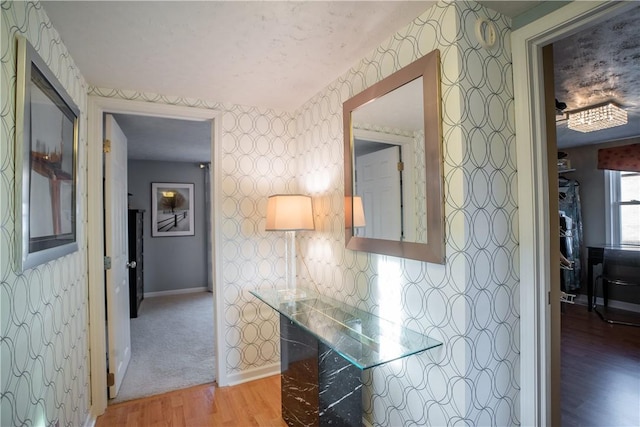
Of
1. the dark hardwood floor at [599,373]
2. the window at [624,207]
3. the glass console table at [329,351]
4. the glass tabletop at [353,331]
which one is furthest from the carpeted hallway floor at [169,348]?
the window at [624,207]

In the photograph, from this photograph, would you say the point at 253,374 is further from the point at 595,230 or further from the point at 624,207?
the point at 624,207

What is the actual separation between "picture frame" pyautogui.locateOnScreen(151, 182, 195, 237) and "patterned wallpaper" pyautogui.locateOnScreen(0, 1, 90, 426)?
3.75 m

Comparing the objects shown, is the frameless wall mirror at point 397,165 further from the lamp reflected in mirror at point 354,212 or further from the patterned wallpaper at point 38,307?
the patterned wallpaper at point 38,307

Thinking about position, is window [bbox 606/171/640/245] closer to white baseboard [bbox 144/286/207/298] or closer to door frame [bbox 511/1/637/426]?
door frame [bbox 511/1/637/426]

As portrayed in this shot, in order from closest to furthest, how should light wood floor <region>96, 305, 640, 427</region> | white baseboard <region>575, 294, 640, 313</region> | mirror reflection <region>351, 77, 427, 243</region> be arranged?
mirror reflection <region>351, 77, 427, 243</region> < light wood floor <region>96, 305, 640, 427</region> < white baseboard <region>575, 294, 640, 313</region>

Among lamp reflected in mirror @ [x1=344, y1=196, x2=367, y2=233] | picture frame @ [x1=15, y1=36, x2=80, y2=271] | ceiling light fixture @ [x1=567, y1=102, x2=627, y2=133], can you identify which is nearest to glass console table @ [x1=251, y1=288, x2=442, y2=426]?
lamp reflected in mirror @ [x1=344, y1=196, x2=367, y2=233]

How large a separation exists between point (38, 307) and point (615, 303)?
6106 mm

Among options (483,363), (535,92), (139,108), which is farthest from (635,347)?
(139,108)

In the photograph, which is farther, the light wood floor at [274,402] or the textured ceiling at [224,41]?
the light wood floor at [274,402]

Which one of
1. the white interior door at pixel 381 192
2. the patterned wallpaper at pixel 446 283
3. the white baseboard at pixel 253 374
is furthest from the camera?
the white baseboard at pixel 253 374

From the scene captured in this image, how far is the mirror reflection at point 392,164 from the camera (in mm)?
1568

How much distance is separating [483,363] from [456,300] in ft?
0.98

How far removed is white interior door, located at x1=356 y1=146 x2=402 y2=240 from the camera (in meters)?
1.73

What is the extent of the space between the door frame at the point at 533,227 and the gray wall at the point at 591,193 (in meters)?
4.28
